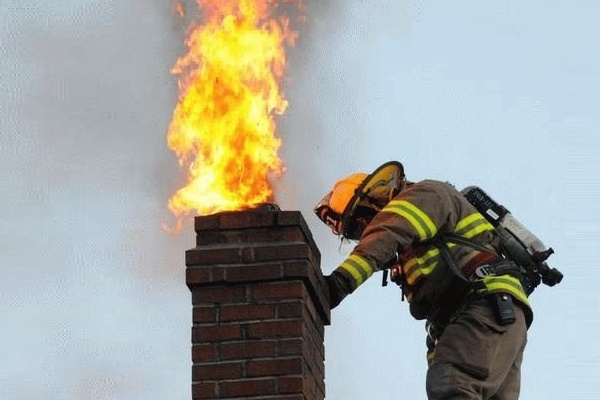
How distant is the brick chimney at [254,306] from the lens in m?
6.95

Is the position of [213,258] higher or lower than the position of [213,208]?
lower

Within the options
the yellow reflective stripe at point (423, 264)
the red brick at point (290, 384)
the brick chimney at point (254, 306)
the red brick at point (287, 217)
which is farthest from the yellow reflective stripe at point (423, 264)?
the red brick at point (290, 384)

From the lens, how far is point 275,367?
22.9 feet

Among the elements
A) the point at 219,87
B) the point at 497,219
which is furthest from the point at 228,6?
the point at 497,219

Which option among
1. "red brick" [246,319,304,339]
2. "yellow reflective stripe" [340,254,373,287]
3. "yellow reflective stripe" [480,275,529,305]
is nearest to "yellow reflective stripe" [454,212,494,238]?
"yellow reflective stripe" [480,275,529,305]

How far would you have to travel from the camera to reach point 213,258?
7.20 metres

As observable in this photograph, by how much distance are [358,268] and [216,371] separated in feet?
3.81

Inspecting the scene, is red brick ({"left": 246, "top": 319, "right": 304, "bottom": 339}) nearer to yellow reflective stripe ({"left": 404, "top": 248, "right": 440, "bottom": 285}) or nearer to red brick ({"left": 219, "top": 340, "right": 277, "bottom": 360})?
red brick ({"left": 219, "top": 340, "right": 277, "bottom": 360})

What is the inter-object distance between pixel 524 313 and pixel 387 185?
110 centimetres

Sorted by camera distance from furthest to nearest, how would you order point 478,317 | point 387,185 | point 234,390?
point 387,185, point 478,317, point 234,390

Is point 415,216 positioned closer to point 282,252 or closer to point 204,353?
point 282,252

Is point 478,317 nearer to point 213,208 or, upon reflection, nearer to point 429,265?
point 429,265

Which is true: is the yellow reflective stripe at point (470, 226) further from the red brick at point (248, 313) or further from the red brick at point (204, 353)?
the red brick at point (204, 353)

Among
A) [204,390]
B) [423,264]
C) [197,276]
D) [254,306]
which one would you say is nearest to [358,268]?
[423,264]
